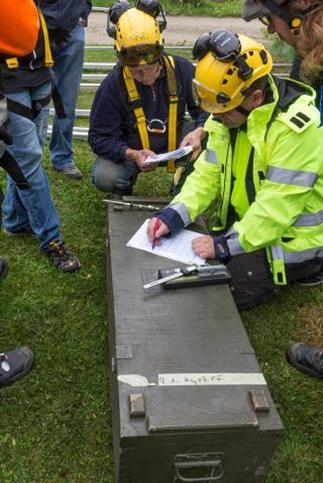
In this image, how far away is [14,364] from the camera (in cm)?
300

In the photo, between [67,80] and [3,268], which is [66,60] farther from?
[3,268]

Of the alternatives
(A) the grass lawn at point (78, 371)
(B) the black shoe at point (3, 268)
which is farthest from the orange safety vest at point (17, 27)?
(A) the grass lawn at point (78, 371)

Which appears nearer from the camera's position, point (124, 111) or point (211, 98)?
point (211, 98)

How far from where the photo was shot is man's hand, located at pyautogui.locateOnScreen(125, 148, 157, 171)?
3.98 meters

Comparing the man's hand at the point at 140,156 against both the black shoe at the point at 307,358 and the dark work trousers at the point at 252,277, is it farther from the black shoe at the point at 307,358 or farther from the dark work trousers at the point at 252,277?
the black shoe at the point at 307,358

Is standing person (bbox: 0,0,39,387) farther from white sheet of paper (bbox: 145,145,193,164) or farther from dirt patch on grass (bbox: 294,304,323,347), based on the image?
dirt patch on grass (bbox: 294,304,323,347)

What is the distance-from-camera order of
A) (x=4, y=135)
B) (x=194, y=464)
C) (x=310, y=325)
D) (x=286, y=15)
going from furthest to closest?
(x=310, y=325), (x=4, y=135), (x=286, y=15), (x=194, y=464)

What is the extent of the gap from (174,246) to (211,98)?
0.91 metres

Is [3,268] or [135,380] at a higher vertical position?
[135,380]

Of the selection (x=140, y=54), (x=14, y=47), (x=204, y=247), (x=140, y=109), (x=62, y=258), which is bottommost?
(x=62, y=258)

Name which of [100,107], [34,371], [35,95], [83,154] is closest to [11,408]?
[34,371]

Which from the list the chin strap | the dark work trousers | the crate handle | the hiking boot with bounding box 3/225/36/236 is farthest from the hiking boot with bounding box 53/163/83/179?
the crate handle

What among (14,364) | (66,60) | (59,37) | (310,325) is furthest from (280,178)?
(66,60)

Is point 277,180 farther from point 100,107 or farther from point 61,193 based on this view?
point 61,193
